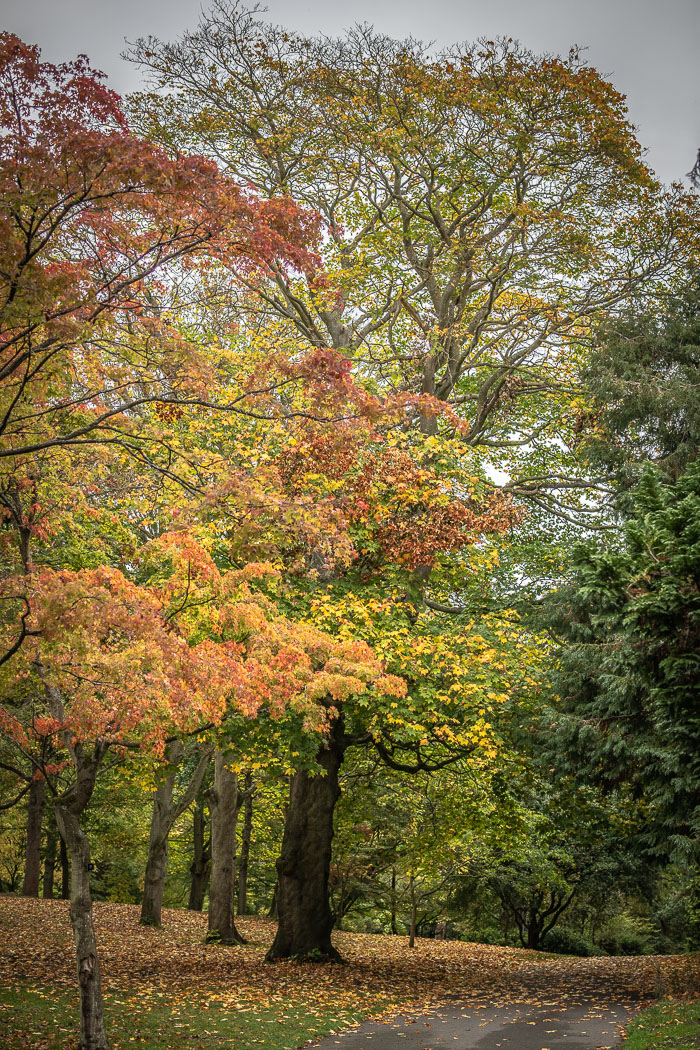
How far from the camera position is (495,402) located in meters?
16.5

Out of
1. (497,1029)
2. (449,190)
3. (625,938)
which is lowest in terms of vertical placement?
(625,938)

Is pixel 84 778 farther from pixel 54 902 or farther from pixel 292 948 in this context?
pixel 54 902

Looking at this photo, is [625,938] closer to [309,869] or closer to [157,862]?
[157,862]

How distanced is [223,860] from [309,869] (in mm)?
4230

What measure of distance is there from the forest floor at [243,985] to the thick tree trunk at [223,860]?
605 mm

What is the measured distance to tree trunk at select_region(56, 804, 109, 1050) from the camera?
24.7ft

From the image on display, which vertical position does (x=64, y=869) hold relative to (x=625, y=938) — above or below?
above

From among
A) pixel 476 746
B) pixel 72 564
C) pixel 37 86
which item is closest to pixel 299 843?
pixel 476 746

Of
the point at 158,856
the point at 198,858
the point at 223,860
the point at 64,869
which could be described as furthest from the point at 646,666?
the point at 64,869

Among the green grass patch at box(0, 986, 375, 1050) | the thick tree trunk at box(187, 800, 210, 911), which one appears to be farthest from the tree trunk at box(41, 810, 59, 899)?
the green grass patch at box(0, 986, 375, 1050)

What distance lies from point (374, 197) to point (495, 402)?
16.6ft

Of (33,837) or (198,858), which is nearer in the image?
(33,837)

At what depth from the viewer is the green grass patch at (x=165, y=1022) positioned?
827cm

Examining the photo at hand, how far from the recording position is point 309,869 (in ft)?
48.2
